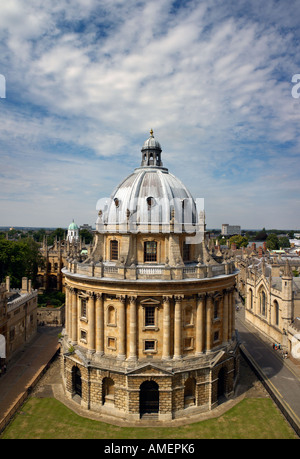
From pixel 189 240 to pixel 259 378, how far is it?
19556mm

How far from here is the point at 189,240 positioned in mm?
36875

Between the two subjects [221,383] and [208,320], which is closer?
[208,320]

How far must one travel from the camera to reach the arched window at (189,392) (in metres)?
32.5

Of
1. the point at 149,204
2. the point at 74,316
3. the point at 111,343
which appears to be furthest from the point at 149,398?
the point at 149,204

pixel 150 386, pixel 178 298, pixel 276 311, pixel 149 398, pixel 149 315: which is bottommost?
pixel 149 398

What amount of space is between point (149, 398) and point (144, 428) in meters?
2.80

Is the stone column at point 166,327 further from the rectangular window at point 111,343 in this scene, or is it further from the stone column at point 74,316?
the stone column at point 74,316

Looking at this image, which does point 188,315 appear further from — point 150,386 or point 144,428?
point 144,428

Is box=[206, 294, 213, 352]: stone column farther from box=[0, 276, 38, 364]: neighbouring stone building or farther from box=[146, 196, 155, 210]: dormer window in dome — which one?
box=[0, 276, 38, 364]: neighbouring stone building

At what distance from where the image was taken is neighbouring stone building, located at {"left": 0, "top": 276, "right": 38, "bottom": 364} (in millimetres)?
43312

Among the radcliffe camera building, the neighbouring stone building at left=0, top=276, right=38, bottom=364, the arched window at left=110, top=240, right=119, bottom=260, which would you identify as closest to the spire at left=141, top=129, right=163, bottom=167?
the radcliffe camera building

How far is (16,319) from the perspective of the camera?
157 feet
